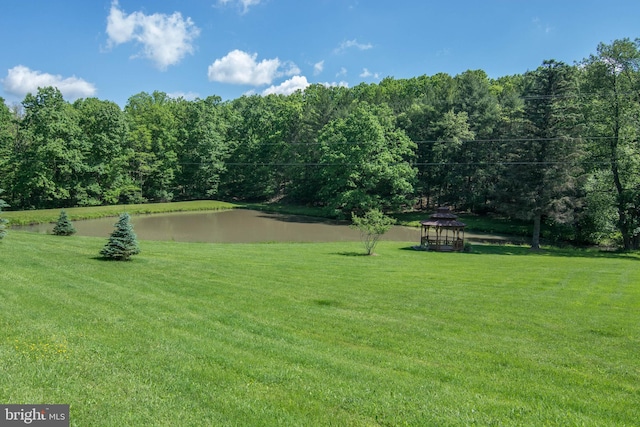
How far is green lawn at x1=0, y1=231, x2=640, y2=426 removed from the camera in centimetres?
437

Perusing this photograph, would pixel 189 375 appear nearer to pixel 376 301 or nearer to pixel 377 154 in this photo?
pixel 376 301

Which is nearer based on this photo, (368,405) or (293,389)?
(368,405)

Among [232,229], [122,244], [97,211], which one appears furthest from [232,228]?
[122,244]

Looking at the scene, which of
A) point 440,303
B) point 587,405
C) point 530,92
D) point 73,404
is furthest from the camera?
point 530,92

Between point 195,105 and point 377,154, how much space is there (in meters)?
30.7

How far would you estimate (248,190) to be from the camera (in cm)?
5897

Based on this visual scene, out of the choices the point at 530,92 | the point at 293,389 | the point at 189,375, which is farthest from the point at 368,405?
the point at 530,92

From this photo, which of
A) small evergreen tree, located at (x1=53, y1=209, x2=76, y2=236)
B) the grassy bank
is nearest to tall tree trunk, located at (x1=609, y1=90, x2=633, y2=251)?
small evergreen tree, located at (x1=53, y1=209, x2=76, y2=236)

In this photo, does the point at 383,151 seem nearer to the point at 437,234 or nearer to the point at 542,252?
the point at 437,234

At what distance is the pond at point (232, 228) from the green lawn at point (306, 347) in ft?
52.1

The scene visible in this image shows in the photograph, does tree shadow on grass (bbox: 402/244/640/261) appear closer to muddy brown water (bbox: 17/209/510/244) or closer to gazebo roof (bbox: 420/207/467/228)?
gazebo roof (bbox: 420/207/467/228)

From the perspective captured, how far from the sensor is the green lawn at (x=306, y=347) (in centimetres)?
437

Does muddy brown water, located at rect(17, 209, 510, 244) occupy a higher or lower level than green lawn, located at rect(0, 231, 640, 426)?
higher

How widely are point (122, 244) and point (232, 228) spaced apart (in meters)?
21.1
